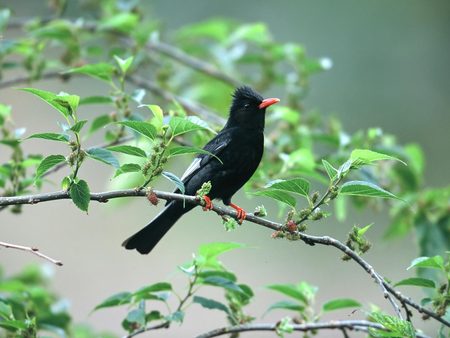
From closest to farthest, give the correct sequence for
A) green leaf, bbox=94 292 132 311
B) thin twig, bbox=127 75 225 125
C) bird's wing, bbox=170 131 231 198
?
green leaf, bbox=94 292 132 311 < bird's wing, bbox=170 131 231 198 < thin twig, bbox=127 75 225 125

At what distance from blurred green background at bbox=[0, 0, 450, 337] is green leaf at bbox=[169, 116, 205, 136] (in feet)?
15.1

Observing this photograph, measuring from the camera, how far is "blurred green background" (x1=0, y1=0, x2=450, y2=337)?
8484mm

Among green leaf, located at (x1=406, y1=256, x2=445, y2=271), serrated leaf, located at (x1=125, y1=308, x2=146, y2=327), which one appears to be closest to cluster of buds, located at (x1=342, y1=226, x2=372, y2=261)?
green leaf, located at (x1=406, y1=256, x2=445, y2=271)

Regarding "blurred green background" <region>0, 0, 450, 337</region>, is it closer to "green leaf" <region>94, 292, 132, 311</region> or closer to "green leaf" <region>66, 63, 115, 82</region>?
"green leaf" <region>66, 63, 115, 82</region>

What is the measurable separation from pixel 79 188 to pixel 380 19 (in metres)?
8.31

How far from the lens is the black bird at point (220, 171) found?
4.39 m

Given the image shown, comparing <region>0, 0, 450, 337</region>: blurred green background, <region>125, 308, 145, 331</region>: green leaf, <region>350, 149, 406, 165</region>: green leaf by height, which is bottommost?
<region>125, 308, 145, 331</region>: green leaf

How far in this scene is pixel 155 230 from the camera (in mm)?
4426

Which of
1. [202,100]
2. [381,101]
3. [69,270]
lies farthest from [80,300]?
[381,101]

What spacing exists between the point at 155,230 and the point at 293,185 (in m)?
1.48

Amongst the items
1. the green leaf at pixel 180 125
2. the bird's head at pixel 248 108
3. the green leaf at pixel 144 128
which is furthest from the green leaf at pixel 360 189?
the bird's head at pixel 248 108

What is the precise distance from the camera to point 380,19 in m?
10.6

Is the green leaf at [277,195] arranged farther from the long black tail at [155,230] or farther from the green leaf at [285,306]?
the long black tail at [155,230]

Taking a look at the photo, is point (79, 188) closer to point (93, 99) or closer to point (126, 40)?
point (93, 99)
